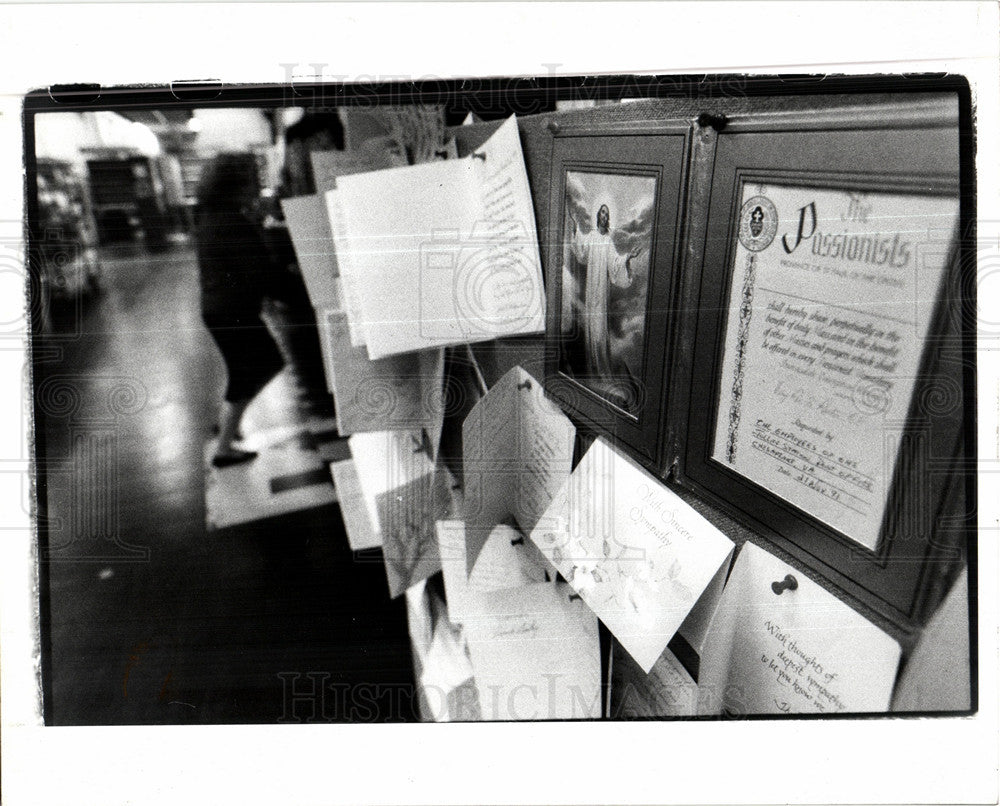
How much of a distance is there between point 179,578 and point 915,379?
2.03 ft

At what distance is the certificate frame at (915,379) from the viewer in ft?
1.52

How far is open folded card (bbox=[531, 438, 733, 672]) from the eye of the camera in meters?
0.54

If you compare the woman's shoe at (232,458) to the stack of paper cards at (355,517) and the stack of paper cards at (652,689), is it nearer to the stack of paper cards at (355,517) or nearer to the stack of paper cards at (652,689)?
the stack of paper cards at (355,517)

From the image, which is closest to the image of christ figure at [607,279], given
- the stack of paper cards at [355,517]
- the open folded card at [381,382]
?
the open folded card at [381,382]

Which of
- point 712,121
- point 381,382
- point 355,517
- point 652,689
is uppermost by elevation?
point 712,121

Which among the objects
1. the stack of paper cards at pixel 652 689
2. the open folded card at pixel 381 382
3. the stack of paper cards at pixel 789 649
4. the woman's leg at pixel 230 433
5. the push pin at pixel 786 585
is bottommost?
the stack of paper cards at pixel 652 689

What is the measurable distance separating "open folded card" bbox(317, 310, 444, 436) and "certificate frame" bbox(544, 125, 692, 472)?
11cm

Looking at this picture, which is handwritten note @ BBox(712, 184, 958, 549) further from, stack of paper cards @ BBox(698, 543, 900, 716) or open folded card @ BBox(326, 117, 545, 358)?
open folded card @ BBox(326, 117, 545, 358)

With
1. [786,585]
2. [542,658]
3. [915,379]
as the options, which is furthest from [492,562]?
[915,379]

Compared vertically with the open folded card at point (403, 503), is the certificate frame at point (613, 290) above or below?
above

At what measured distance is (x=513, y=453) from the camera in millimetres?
605

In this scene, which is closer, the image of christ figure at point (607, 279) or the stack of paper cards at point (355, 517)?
the image of christ figure at point (607, 279)
